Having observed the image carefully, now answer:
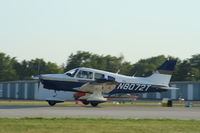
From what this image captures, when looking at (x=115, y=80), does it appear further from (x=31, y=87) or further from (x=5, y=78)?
(x=5, y=78)

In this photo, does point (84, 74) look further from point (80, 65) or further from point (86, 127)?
point (80, 65)

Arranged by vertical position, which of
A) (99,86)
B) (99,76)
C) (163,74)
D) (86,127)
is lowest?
(86,127)

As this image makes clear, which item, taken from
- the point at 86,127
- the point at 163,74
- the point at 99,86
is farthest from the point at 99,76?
the point at 86,127

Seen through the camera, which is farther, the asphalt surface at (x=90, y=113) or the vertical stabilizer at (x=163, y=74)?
the vertical stabilizer at (x=163, y=74)

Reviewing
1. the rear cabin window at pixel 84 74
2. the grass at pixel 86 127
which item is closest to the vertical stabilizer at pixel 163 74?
the rear cabin window at pixel 84 74

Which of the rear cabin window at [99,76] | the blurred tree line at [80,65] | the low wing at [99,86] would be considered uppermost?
the blurred tree line at [80,65]

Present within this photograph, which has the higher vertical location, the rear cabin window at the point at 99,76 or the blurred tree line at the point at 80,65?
the blurred tree line at the point at 80,65

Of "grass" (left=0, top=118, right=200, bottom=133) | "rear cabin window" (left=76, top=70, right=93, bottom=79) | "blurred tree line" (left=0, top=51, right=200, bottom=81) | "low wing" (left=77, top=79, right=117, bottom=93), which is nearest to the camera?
"grass" (left=0, top=118, right=200, bottom=133)

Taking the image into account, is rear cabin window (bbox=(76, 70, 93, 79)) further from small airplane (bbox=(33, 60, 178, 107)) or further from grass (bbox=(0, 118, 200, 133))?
grass (bbox=(0, 118, 200, 133))

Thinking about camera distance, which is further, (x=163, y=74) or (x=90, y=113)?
(x=163, y=74)

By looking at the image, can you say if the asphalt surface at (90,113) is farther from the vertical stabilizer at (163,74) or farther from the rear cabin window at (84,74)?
the vertical stabilizer at (163,74)

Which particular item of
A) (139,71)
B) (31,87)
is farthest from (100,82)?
(139,71)

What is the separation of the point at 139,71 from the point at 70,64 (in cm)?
2235

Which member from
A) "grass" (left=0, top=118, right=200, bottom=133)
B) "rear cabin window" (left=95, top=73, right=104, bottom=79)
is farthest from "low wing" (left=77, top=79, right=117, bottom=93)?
"grass" (left=0, top=118, right=200, bottom=133)
